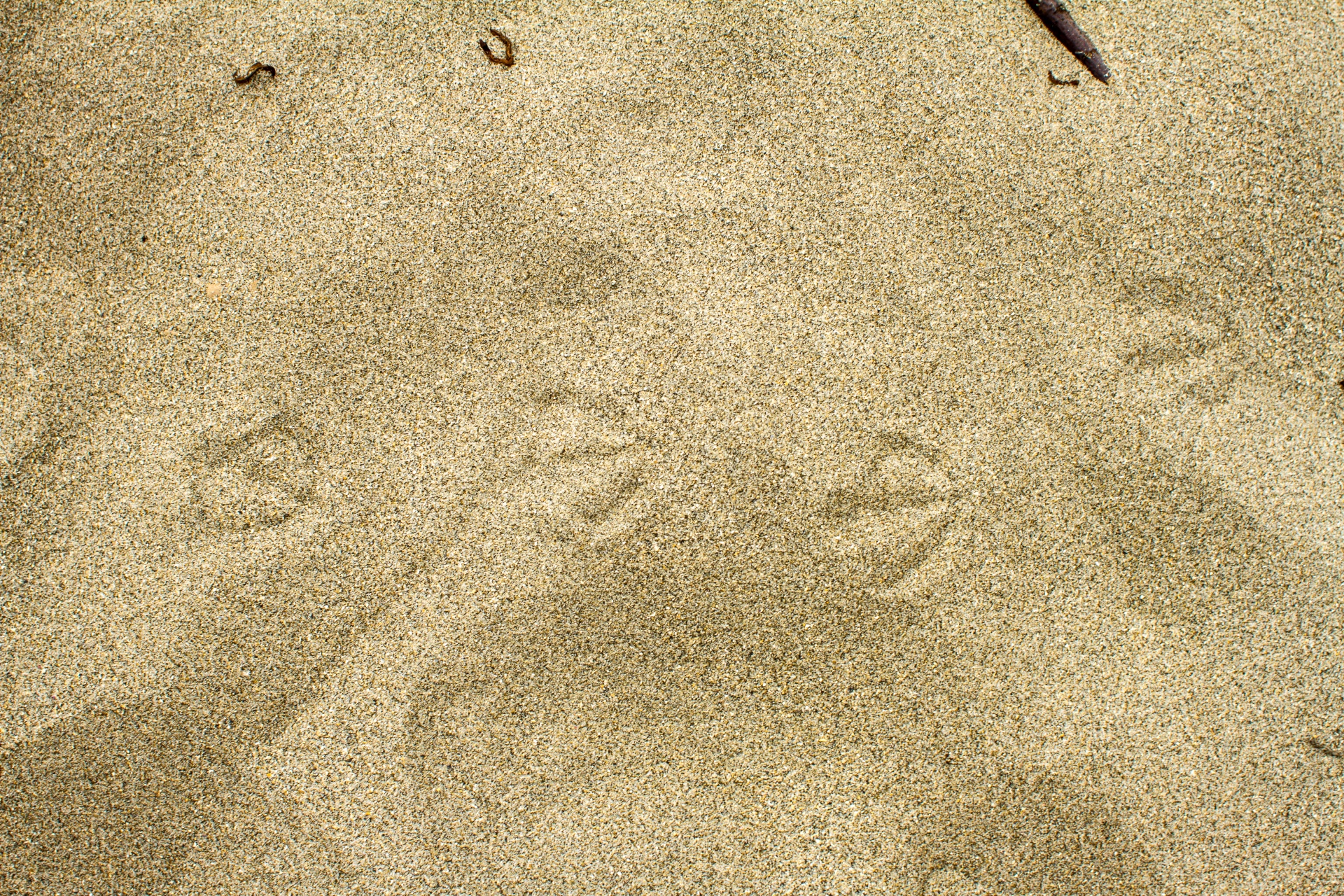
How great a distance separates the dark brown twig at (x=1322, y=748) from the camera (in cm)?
138

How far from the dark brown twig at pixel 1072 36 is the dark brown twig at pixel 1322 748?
131cm

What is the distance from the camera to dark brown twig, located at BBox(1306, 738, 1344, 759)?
54.2 inches

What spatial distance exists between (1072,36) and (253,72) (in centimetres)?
164

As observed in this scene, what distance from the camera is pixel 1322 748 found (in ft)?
4.52

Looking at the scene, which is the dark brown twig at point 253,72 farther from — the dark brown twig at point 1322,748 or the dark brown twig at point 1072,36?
the dark brown twig at point 1322,748

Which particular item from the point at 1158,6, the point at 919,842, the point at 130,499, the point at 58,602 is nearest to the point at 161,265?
the point at 130,499

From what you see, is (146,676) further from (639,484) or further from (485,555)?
(639,484)

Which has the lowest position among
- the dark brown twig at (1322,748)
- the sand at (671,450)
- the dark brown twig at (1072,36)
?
the dark brown twig at (1322,748)

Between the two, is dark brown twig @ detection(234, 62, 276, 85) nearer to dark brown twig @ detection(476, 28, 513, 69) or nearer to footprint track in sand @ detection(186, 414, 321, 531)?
dark brown twig @ detection(476, 28, 513, 69)

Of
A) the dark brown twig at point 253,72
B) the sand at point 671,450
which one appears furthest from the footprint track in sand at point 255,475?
the dark brown twig at point 253,72

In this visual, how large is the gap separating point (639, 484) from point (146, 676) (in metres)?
0.93

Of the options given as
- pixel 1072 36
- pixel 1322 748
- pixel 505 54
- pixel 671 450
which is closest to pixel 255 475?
pixel 671 450

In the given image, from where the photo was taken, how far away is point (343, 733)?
1.34 metres

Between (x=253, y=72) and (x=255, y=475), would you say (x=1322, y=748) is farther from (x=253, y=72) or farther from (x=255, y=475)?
(x=253, y=72)
